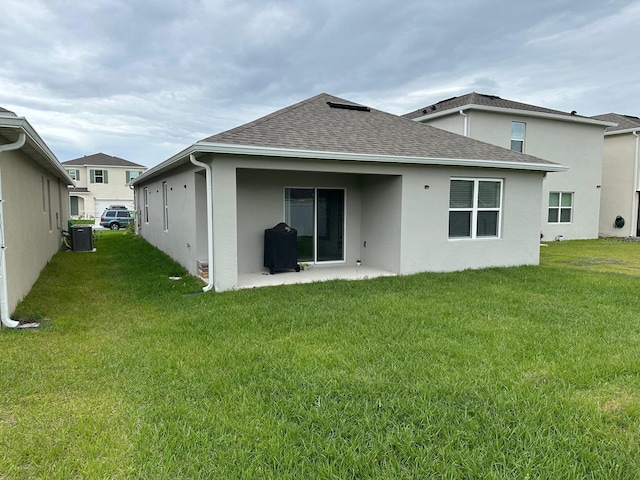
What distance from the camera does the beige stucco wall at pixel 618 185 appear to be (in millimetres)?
19703

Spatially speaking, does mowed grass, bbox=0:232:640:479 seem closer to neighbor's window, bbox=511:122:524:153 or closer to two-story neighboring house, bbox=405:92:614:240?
two-story neighboring house, bbox=405:92:614:240

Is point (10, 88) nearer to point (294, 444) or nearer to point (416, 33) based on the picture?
point (416, 33)

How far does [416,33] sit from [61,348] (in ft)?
39.9

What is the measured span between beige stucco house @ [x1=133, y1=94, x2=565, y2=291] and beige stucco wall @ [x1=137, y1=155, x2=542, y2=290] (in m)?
0.02

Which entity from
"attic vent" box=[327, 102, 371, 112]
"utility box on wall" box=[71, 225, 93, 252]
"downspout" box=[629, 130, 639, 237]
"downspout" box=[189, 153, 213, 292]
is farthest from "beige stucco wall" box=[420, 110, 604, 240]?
"utility box on wall" box=[71, 225, 93, 252]

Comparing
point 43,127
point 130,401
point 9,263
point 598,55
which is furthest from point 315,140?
point 43,127

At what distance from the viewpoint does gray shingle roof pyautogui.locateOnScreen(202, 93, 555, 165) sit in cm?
801

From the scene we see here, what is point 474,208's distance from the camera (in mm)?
10031

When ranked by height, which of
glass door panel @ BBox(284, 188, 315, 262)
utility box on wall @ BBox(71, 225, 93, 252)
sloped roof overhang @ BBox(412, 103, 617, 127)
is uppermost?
sloped roof overhang @ BBox(412, 103, 617, 127)

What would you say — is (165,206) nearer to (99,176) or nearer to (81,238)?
(81,238)

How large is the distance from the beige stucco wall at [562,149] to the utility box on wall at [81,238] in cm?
1459

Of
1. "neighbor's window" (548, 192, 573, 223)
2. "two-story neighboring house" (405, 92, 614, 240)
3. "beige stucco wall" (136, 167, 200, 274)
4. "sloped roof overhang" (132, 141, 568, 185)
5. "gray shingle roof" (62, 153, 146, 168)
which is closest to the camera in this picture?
"sloped roof overhang" (132, 141, 568, 185)

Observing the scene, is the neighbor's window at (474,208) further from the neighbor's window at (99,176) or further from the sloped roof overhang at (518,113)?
the neighbor's window at (99,176)

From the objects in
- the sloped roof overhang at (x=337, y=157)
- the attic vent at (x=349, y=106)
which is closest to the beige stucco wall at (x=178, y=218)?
the sloped roof overhang at (x=337, y=157)
